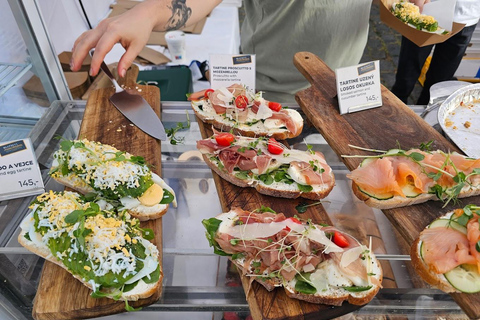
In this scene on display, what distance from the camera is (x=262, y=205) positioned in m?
1.99

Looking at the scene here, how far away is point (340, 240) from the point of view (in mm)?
1647

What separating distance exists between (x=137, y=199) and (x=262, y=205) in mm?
677

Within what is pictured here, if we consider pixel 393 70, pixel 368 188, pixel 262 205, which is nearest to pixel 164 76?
pixel 262 205

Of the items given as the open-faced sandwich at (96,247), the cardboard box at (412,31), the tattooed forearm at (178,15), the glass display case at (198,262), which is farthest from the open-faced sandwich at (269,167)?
the cardboard box at (412,31)

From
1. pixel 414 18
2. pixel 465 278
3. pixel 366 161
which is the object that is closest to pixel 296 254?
pixel 465 278

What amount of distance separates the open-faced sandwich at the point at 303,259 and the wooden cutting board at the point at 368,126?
0.51 metres

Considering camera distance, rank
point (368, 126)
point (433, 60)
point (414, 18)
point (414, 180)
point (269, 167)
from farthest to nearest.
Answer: point (433, 60) < point (414, 18) < point (368, 126) < point (269, 167) < point (414, 180)

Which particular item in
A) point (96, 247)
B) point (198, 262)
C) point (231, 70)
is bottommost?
point (198, 262)

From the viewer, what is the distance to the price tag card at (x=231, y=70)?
8.17 ft

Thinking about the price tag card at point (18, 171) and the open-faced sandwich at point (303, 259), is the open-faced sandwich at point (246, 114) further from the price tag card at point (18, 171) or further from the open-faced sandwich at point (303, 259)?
the price tag card at point (18, 171)

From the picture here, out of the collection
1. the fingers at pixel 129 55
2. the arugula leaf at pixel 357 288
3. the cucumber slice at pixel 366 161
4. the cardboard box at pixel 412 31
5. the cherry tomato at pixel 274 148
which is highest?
the fingers at pixel 129 55

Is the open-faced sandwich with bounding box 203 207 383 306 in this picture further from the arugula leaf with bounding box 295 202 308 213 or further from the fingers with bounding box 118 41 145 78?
the fingers with bounding box 118 41 145 78

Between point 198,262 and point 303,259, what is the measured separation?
547 millimetres

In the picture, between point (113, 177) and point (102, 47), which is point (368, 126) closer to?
point (113, 177)
